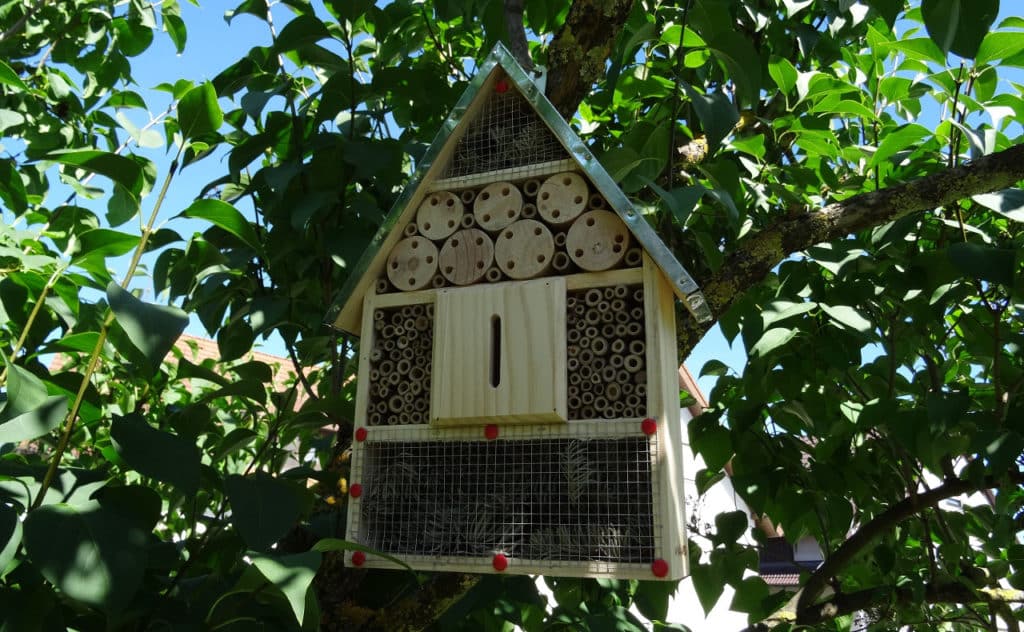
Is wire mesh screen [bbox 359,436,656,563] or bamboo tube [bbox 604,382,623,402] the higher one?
bamboo tube [bbox 604,382,623,402]

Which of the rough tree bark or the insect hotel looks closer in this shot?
the insect hotel

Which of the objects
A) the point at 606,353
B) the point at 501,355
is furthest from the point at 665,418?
the point at 501,355

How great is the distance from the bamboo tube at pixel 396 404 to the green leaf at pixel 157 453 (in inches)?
13.7

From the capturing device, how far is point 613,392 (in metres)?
1.33

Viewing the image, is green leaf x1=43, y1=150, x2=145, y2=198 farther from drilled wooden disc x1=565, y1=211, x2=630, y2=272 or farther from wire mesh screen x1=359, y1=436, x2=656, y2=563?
drilled wooden disc x1=565, y1=211, x2=630, y2=272

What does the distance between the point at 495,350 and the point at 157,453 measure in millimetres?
527

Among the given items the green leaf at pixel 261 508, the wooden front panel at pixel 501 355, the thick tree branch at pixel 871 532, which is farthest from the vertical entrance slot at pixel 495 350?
the thick tree branch at pixel 871 532

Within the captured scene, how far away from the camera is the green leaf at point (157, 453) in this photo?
1.12 meters

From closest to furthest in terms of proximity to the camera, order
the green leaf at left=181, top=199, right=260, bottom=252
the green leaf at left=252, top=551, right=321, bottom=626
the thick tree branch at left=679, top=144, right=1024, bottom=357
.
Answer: the green leaf at left=252, top=551, right=321, bottom=626, the green leaf at left=181, top=199, right=260, bottom=252, the thick tree branch at left=679, top=144, right=1024, bottom=357

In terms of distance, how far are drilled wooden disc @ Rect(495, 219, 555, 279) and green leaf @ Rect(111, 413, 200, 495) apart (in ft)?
1.86

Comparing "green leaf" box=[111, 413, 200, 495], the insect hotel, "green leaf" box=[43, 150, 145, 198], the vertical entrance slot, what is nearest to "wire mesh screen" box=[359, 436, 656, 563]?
the insect hotel

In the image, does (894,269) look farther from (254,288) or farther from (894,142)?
(254,288)

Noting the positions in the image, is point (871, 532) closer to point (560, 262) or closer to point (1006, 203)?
point (1006, 203)

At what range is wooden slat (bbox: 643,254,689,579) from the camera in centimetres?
125
